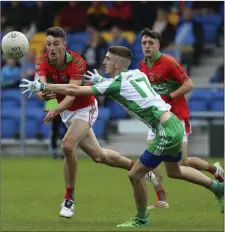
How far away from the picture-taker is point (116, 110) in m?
21.0

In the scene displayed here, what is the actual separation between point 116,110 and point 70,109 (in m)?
9.66

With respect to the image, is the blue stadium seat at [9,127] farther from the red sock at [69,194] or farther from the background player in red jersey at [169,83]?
the red sock at [69,194]

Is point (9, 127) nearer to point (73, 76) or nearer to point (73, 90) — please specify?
point (73, 76)

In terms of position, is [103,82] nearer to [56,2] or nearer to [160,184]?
[160,184]

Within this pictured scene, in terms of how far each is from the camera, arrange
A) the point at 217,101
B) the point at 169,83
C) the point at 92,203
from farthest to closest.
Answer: the point at 217,101 → the point at 169,83 → the point at 92,203

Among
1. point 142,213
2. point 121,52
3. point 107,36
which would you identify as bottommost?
point 142,213

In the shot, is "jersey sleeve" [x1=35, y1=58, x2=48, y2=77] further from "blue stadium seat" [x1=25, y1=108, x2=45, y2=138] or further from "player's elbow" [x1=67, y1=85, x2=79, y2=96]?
"blue stadium seat" [x1=25, y1=108, x2=45, y2=138]

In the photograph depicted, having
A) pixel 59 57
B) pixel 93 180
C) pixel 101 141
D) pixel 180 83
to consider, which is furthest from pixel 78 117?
pixel 101 141

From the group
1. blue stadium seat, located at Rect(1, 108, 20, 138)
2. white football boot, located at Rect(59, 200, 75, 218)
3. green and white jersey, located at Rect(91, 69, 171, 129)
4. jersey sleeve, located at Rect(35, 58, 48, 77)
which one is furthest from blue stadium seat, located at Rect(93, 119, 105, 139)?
green and white jersey, located at Rect(91, 69, 171, 129)

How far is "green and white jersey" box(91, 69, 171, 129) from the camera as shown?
9.53 meters

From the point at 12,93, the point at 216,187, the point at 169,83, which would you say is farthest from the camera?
the point at 12,93

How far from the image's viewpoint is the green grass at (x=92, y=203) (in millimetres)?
9810

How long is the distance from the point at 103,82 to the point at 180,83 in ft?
9.46

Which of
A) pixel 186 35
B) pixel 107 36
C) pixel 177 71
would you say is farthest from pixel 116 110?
pixel 177 71
